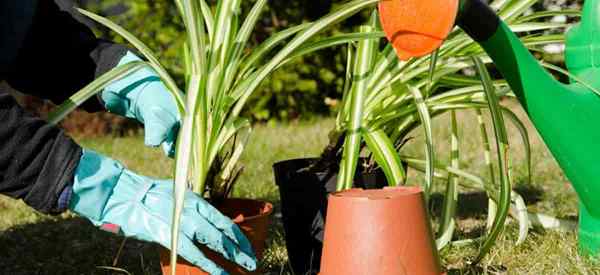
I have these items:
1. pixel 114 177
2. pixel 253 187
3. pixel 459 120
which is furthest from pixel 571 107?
pixel 459 120

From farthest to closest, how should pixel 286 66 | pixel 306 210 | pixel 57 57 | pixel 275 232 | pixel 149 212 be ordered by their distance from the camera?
pixel 286 66
pixel 275 232
pixel 57 57
pixel 306 210
pixel 149 212

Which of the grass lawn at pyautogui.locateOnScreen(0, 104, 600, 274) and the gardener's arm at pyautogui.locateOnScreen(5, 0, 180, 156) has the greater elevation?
the gardener's arm at pyautogui.locateOnScreen(5, 0, 180, 156)

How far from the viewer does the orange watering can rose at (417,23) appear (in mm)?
1018

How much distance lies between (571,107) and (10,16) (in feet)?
3.75

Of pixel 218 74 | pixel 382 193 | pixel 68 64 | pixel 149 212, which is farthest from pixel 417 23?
pixel 68 64

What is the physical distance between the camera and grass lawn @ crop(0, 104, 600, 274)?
1.61 m

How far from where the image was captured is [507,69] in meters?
1.26

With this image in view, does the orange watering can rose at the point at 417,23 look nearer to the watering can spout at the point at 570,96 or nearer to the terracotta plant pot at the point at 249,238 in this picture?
the watering can spout at the point at 570,96

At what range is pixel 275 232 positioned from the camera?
2.07 m

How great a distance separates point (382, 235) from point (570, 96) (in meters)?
0.50

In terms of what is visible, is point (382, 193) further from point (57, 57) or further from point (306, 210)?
point (57, 57)

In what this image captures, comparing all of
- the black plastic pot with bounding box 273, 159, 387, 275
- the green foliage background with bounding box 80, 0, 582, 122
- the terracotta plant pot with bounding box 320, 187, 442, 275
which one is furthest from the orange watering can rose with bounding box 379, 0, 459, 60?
the green foliage background with bounding box 80, 0, 582, 122

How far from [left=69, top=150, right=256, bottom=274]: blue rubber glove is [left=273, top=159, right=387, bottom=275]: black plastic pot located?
0.80ft

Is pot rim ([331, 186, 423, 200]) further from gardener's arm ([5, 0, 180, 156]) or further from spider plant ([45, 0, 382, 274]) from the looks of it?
gardener's arm ([5, 0, 180, 156])
